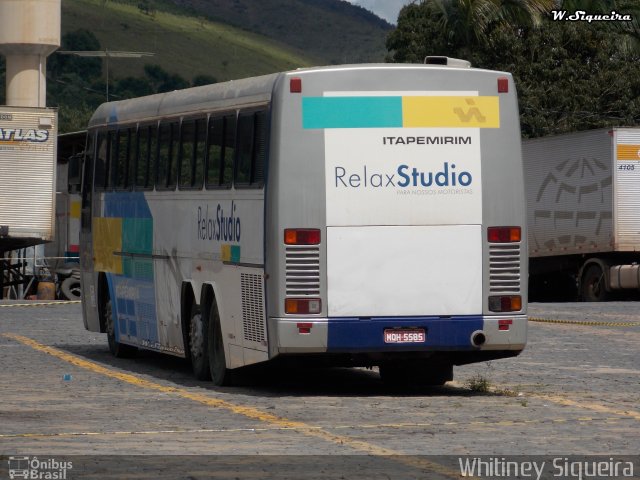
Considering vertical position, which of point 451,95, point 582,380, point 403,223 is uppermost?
point 451,95

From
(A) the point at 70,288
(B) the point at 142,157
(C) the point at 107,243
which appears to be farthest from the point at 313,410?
(A) the point at 70,288

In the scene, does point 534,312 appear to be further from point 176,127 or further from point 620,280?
point 176,127

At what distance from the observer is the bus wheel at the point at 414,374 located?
1753cm

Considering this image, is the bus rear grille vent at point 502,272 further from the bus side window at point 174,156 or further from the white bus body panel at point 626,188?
the white bus body panel at point 626,188

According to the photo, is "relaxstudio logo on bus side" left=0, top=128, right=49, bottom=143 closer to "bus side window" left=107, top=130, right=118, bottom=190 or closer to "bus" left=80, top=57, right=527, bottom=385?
"bus side window" left=107, top=130, right=118, bottom=190

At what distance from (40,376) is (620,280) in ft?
80.6

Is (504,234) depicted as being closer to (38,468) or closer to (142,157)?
(142,157)

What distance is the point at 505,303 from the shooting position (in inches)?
643

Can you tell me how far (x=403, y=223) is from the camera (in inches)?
637

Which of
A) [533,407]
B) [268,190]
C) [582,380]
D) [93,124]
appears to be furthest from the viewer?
[93,124]

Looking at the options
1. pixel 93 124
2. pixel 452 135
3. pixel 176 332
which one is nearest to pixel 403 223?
pixel 452 135

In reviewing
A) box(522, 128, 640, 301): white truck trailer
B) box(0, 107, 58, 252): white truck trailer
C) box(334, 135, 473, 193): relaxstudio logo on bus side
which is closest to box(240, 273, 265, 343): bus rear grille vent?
A: box(334, 135, 473, 193): relaxstudio logo on bus side

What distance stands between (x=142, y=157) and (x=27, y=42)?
53.0m

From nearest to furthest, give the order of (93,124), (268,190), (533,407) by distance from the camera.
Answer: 1. (533,407)
2. (268,190)
3. (93,124)
